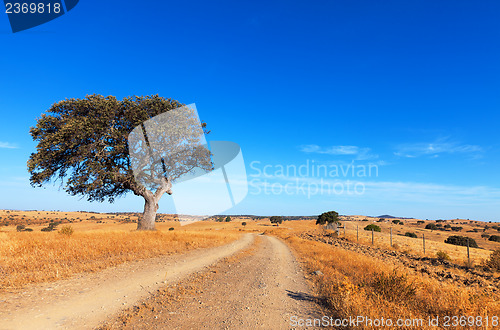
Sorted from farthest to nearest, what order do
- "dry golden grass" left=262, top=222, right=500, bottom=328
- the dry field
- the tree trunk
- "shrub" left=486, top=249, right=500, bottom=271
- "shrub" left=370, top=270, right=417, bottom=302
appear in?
the tree trunk < "shrub" left=486, top=249, right=500, bottom=271 < the dry field < "shrub" left=370, top=270, right=417, bottom=302 < "dry golden grass" left=262, top=222, right=500, bottom=328

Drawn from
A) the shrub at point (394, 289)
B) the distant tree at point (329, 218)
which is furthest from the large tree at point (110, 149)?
the distant tree at point (329, 218)

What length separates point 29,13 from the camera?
14117mm

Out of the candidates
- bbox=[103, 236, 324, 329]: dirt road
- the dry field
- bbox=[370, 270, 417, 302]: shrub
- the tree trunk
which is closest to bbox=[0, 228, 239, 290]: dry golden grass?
the dry field

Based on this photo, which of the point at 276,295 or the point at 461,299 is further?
the point at 276,295

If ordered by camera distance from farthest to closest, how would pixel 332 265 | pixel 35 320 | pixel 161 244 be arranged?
pixel 161 244 → pixel 332 265 → pixel 35 320

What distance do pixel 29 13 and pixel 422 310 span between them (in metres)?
23.4

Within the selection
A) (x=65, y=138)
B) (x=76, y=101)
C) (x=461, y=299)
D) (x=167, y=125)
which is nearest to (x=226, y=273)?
(x=461, y=299)

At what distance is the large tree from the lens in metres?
19.7

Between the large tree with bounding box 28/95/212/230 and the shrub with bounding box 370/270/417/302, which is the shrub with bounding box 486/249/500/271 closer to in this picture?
the shrub with bounding box 370/270/417/302

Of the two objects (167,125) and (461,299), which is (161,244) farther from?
(461,299)

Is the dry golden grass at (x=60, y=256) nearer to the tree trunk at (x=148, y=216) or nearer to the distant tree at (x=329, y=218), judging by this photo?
the tree trunk at (x=148, y=216)

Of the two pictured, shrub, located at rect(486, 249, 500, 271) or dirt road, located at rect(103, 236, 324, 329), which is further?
shrub, located at rect(486, 249, 500, 271)

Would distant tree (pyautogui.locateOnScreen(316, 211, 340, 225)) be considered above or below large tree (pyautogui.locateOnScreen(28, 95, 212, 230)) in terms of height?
below

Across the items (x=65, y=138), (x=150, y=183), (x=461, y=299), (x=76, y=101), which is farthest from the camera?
(x=150, y=183)
